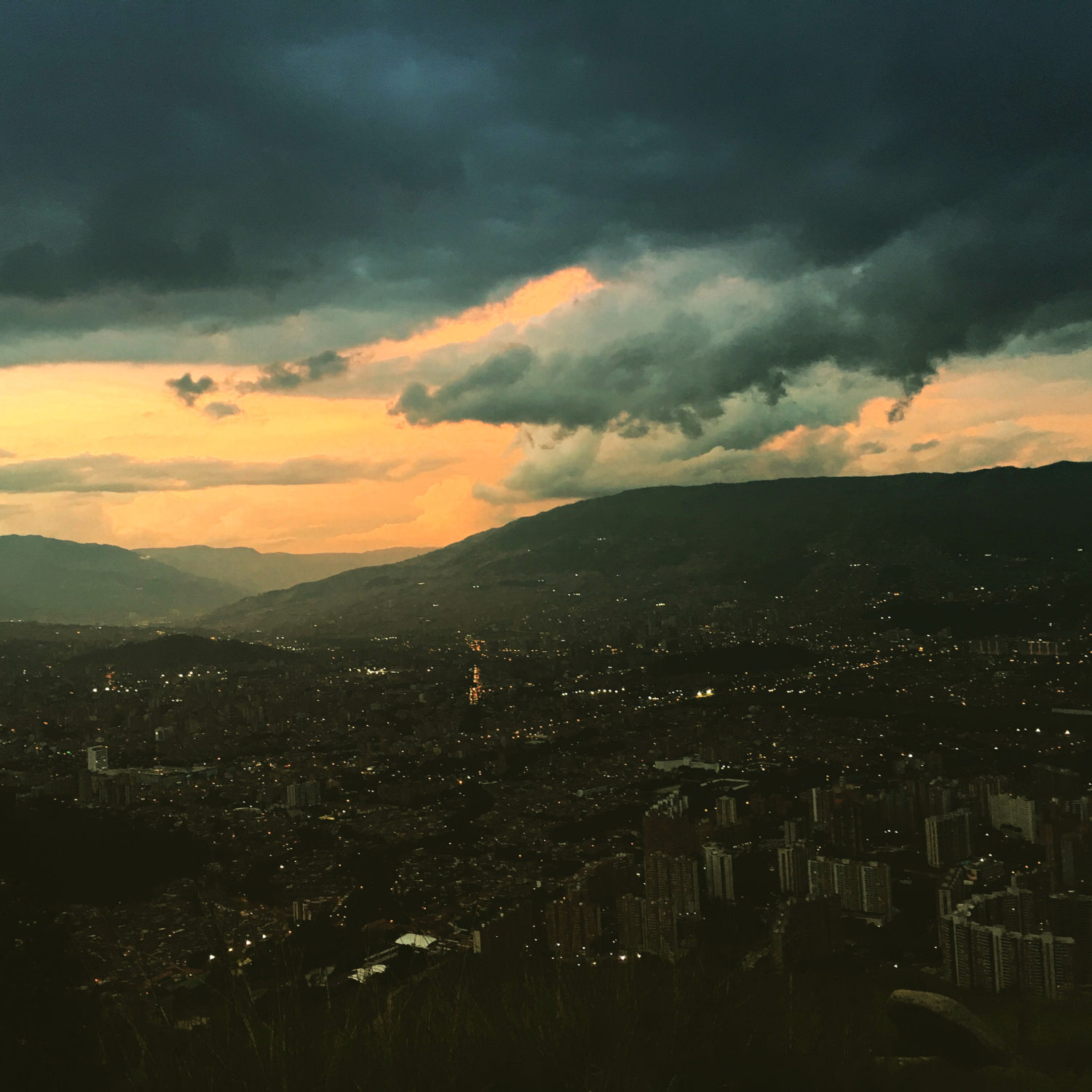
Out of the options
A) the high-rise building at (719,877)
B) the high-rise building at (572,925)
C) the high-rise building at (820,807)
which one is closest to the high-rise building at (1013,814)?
the high-rise building at (820,807)

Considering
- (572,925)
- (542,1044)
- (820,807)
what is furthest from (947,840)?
(542,1044)

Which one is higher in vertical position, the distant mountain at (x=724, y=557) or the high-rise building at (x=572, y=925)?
the distant mountain at (x=724, y=557)

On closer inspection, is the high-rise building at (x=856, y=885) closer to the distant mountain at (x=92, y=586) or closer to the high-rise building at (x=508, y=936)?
the high-rise building at (x=508, y=936)

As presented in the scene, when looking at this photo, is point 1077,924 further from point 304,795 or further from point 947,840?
point 304,795

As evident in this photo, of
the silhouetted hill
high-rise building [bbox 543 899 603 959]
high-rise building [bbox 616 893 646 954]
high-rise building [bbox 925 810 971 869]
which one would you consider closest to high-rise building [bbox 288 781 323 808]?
high-rise building [bbox 616 893 646 954]

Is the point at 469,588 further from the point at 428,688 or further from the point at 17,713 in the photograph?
the point at 17,713
